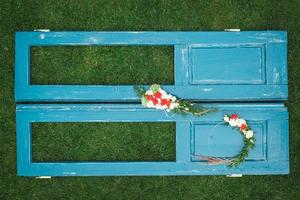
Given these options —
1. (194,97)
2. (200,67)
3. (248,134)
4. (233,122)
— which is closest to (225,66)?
(200,67)

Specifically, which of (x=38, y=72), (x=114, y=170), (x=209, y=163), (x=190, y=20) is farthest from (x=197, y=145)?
(x=38, y=72)

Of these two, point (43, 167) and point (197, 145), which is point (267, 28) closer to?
point (197, 145)

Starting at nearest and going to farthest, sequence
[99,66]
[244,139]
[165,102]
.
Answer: [165,102] < [244,139] < [99,66]

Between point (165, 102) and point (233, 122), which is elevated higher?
point (165, 102)

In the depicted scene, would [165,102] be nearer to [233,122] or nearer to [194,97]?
[194,97]

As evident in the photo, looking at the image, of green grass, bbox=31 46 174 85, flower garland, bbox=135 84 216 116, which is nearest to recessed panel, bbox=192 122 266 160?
flower garland, bbox=135 84 216 116

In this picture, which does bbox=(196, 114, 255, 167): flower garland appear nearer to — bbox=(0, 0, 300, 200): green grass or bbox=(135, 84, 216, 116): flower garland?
bbox=(135, 84, 216, 116): flower garland
